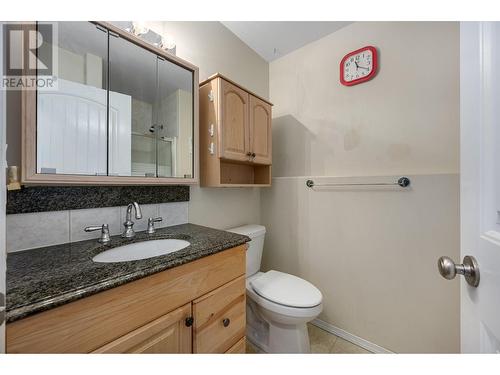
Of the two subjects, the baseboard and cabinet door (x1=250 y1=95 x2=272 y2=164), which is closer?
the baseboard

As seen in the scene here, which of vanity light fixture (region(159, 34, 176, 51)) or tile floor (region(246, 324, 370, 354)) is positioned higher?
vanity light fixture (region(159, 34, 176, 51))

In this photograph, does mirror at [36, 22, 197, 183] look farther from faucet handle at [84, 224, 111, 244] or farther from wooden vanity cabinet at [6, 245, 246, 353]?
wooden vanity cabinet at [6, 245, 246, 353]

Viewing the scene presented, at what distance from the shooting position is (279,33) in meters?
1.61

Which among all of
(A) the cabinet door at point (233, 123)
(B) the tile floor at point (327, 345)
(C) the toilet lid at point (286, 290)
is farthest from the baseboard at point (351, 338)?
(A) the cabinet door at point (233, 123)

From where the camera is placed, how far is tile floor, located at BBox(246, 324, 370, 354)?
136 cm

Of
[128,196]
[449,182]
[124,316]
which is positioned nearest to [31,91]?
[128,196]

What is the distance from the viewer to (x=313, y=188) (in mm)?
1607

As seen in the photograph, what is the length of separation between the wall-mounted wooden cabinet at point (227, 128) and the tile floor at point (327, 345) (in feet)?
4.06

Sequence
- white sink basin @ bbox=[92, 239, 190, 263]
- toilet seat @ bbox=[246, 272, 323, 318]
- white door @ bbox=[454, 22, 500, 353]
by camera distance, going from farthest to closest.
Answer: toilet seat @ bbox=[246, 272, 323, 318] → white sink basin @ bbox=[92, 239, 190, 263] → white door @ bbox=[454, 22, 500, 353]

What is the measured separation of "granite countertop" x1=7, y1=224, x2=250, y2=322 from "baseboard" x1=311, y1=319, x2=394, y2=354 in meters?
1.18

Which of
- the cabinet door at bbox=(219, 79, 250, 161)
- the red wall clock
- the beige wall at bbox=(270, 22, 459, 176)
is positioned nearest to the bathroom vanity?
the cabinet door at bbox=(219, 79, 250, 161)

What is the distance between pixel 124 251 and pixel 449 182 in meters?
1.68

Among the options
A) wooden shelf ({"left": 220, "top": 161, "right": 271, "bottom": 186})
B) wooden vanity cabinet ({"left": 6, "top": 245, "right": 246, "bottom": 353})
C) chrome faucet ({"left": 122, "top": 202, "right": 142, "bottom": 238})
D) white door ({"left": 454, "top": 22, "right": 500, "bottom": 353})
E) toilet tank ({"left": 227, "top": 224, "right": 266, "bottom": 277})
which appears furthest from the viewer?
wooden shelf ({"left": 220, "top": 161, "right": 271, "bottom": 186})

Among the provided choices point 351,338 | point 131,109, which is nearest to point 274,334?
point 351,338
